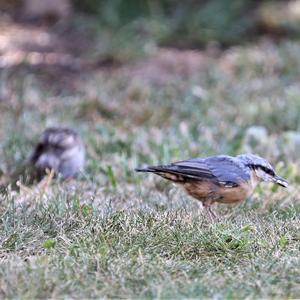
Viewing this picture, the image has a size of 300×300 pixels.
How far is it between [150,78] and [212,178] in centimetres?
573

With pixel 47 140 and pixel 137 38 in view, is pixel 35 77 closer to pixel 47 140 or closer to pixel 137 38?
pixel 137 38

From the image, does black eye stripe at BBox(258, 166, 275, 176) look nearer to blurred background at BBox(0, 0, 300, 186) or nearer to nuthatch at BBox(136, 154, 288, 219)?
nuthatch at BBox(136, 154, 288, 219)

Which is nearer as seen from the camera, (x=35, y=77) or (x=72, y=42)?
(x=35, y=77)

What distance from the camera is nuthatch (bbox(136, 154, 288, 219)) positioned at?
20.9ft

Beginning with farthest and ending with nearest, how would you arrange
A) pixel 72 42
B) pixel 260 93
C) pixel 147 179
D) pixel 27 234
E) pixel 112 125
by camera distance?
1. pixel 72 42
2. pixel 260 93
3. pixel 112 125
4. pixel 147 179
5. pixel 27 234

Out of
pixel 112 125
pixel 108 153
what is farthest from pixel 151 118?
pixel 108 153

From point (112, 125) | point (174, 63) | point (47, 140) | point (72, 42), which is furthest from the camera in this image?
point (72, 42)

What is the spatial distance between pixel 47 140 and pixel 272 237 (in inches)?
138

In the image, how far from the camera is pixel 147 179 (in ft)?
24.7

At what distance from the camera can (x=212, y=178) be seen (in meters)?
6.41

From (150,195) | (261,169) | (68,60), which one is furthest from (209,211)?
(68,60)

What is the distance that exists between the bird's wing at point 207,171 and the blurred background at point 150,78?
4.14ft

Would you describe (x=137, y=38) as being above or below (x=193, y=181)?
above

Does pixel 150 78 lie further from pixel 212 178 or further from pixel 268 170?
pixel 212 178
